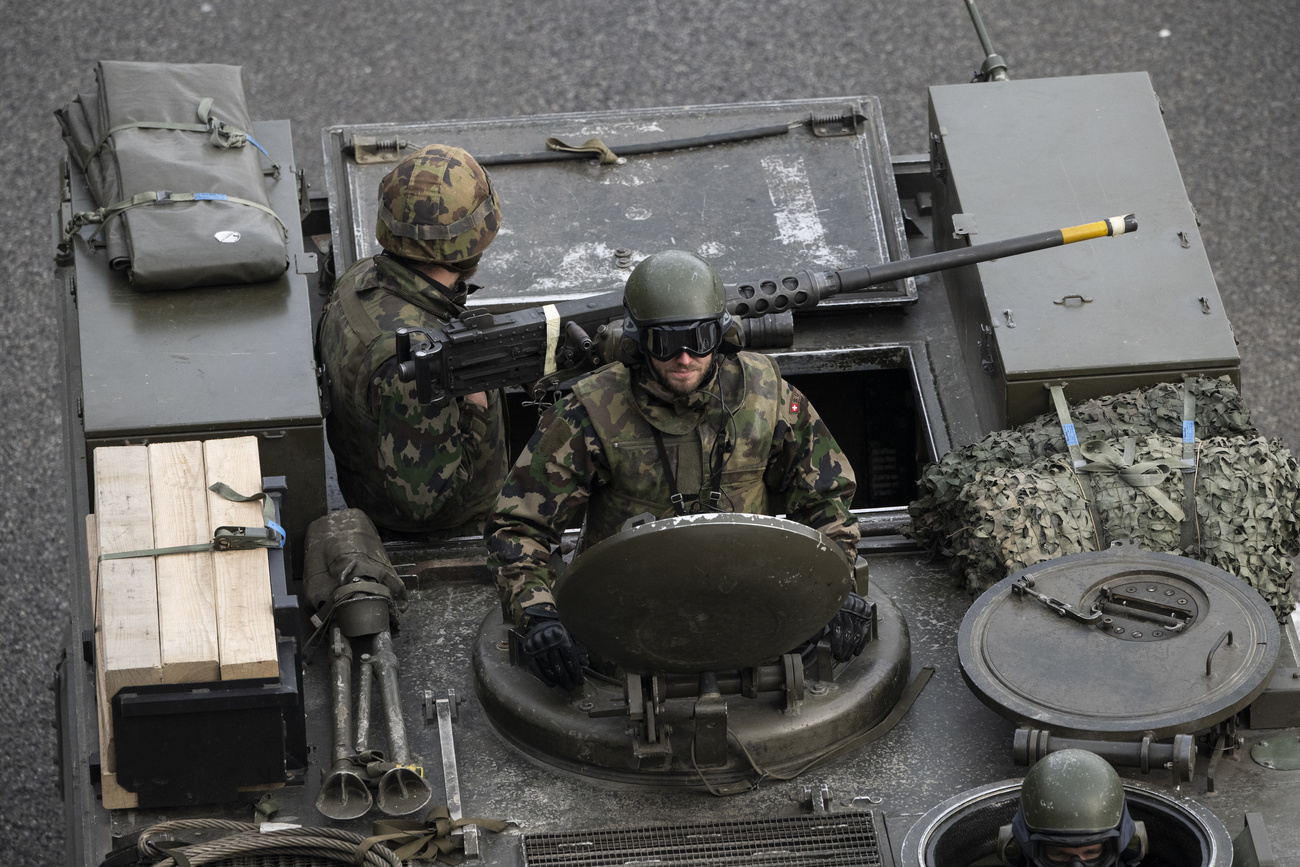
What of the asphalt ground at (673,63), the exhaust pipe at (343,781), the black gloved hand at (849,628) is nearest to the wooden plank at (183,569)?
the exhaust pipe at (343,781)

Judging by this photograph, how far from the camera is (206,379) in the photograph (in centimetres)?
655

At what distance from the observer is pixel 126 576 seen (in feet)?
19.1

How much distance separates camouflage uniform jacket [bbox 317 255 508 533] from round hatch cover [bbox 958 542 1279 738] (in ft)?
5.55

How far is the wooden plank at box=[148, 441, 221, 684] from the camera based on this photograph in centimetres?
557

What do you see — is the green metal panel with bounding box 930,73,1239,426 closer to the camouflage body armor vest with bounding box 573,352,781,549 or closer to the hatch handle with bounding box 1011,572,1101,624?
the hatch handle with bounding box 1011,572,1101,624

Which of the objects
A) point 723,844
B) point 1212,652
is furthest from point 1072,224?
point 723,844

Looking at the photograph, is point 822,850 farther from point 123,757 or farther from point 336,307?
point 336,307

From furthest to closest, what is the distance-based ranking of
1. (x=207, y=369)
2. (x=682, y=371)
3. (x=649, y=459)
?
(x=207, y=369) < (x=649, y=459) < (x=682, y=371)

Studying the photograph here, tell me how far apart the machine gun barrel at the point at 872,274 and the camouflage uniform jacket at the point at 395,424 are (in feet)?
2.88

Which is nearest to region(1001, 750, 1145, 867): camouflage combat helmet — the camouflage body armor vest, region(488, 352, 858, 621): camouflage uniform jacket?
region(488, 352, 858, 621): camouflage uniform jacket

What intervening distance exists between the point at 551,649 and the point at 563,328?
47.8 inches

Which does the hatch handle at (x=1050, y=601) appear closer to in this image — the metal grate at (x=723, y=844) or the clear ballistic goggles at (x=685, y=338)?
the metal grate at (x=723, y=844)

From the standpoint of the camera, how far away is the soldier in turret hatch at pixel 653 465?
19.1ft

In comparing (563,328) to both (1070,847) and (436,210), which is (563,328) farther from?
(1070,847)
